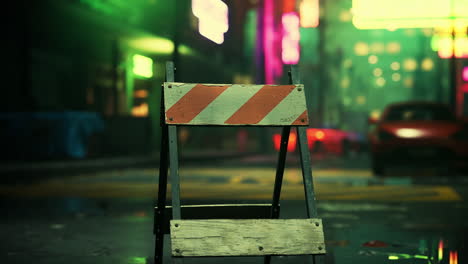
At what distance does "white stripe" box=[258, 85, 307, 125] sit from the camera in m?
4.82

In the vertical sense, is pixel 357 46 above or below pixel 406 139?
above

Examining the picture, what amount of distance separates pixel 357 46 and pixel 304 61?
110 meters

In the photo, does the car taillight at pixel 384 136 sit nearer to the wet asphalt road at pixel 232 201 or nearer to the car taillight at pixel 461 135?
the wet asphalt road at pixel 232 201

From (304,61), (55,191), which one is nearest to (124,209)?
(55,191)

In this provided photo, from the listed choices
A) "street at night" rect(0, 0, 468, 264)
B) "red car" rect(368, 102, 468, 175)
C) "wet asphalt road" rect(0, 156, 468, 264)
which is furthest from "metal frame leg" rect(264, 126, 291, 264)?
"red car" rect(368, 102, 468, 175)

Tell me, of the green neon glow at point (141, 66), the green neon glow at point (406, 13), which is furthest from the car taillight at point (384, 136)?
the green neon glow at point (406, 13)

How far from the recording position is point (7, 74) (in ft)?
86.7

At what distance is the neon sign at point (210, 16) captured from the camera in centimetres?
Answer: 3407

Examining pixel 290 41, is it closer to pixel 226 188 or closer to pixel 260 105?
pixel 226 188

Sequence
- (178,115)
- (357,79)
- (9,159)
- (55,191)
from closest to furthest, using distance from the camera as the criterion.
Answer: (178,115) → (55,191) → (9,159) → (357,79)

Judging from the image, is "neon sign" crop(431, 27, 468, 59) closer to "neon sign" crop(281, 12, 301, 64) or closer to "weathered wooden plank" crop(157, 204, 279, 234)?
"neon sign" crop(281, 12, 301, 64)

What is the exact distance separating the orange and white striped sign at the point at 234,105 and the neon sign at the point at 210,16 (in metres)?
29.1

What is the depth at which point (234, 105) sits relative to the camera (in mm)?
4820

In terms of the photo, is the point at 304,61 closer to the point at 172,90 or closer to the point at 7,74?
the point at 7,74
